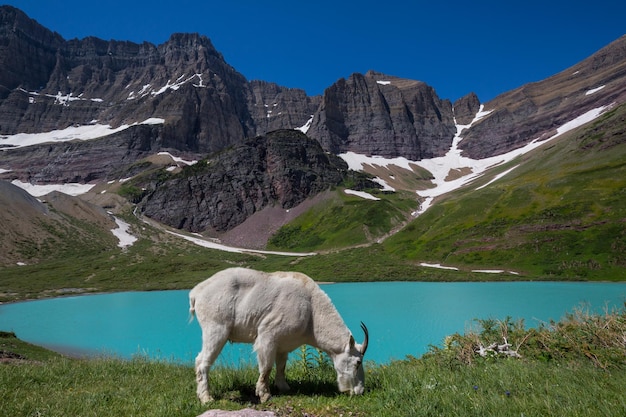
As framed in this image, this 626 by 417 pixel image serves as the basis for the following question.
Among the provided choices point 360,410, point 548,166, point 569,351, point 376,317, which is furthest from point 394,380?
point 548,166

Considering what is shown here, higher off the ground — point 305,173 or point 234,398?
point 305,173

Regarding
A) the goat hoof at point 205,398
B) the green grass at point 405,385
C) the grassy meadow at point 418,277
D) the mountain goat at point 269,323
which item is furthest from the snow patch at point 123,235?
the goat hoof at point 205,398

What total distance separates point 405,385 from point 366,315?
1336 inches

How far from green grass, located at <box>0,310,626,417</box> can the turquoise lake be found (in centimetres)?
1155

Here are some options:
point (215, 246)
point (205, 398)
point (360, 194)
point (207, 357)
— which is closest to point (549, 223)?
point (207, 357)

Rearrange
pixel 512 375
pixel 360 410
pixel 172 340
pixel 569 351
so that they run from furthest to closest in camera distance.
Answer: pixel 172 340 → pixel 569 351 → pixel 512 375 → pixel 360 410

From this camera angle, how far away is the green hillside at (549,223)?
232 feet

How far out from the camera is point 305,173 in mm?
185375

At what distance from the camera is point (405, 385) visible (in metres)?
7.17

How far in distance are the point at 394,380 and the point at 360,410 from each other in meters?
1.83

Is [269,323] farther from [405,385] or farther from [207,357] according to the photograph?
[405,385]

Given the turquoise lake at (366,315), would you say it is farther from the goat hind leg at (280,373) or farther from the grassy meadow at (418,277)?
the goat hind leg at (280,373)

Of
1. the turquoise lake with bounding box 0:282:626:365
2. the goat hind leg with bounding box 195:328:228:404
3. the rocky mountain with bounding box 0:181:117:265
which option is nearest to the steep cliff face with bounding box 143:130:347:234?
the rocky mountain with bounding box 0:181:117:265

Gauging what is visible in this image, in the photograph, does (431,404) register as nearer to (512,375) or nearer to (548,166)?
(512,375)
